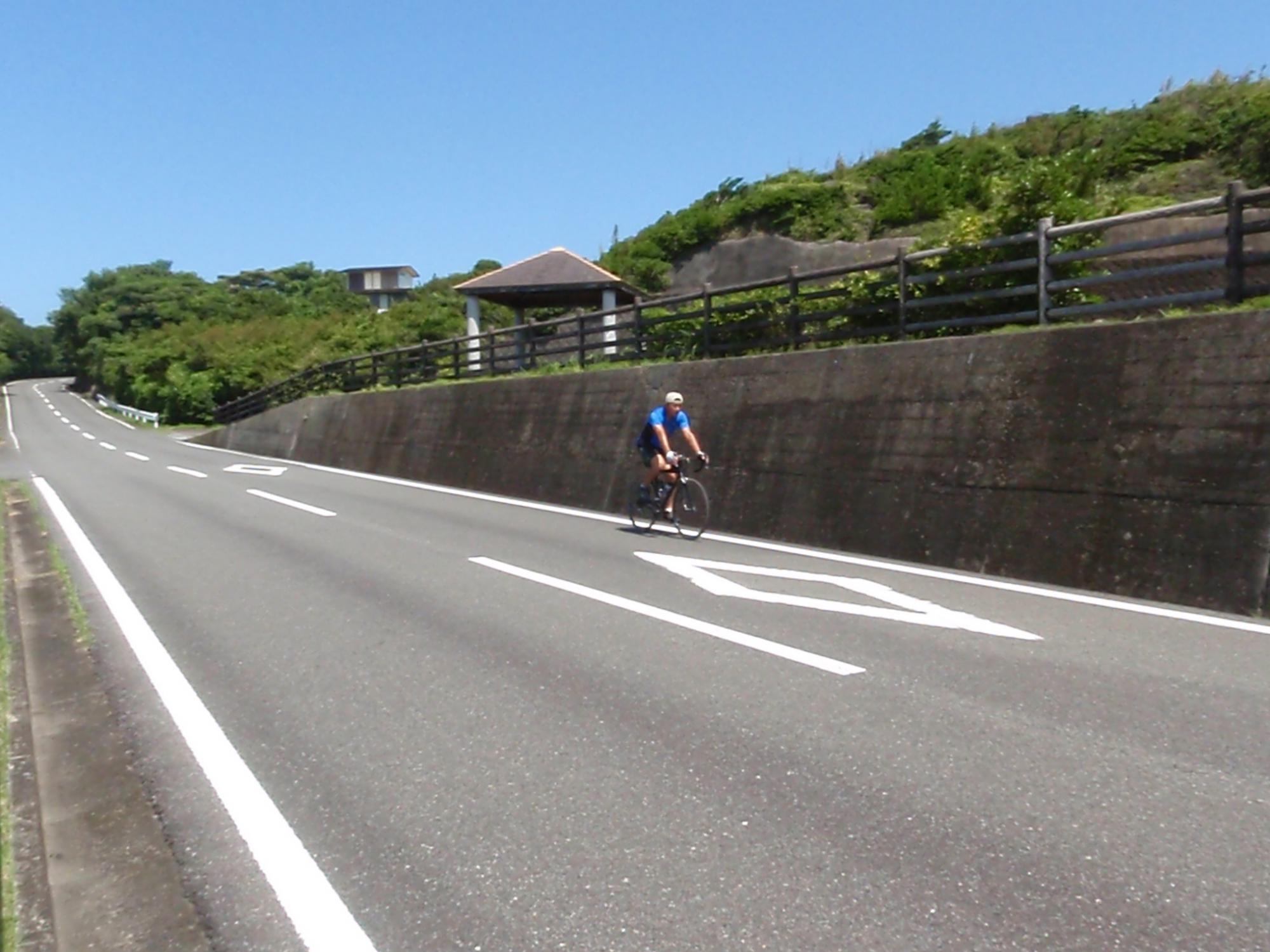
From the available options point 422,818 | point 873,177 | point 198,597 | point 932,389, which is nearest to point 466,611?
point 198,597

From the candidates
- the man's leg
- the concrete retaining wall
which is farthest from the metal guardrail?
the man's leg

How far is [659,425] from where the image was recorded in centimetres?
1356

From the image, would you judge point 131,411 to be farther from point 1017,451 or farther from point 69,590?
point 1017,451

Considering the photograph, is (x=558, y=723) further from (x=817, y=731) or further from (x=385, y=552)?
(x=385, y=552)

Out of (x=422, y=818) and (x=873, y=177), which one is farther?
(x=873, y=177)

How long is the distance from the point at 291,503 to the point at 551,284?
11347 mm

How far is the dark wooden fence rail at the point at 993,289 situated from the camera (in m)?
9.40

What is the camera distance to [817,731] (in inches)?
210

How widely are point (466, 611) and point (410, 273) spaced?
129795 mm

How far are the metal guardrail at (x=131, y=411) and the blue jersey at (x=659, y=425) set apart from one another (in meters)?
57.5

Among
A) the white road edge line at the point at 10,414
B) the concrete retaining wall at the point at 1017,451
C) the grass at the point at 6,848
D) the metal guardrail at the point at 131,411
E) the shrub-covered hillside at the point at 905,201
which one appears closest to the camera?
the grass at the point at 6,848

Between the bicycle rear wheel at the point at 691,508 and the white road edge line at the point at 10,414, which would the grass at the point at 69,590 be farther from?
the white road edge line at the point at 10,414

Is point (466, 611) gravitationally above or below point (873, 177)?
below

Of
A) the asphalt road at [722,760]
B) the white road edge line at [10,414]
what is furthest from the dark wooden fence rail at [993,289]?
the white road edge line at [10,414]
